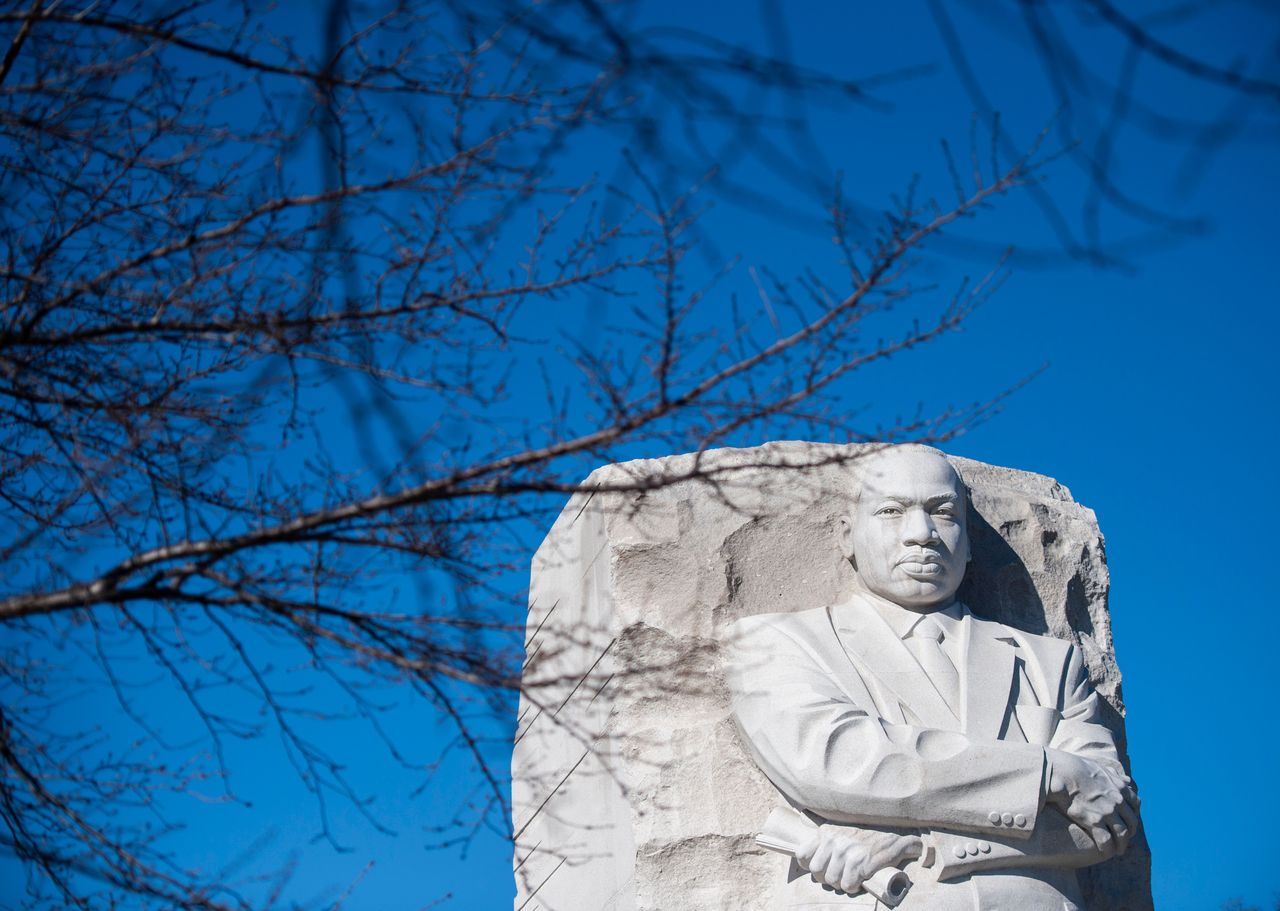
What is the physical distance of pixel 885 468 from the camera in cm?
583

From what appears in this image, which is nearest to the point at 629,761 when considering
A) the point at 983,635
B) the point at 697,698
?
the point at 697,698

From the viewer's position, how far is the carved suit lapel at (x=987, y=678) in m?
5.43

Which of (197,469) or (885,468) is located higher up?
(885,468)

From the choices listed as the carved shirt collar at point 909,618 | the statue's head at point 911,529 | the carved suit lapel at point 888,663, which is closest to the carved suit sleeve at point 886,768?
the carved suit lapel at point 888,663

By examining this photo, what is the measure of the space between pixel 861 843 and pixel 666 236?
244cm

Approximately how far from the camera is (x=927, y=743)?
5.14 meters

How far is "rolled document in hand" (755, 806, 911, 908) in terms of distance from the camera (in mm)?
4980

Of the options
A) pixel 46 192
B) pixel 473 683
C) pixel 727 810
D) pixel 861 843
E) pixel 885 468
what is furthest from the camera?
pixel 885 468

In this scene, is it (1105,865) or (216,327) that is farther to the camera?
(1105,865)

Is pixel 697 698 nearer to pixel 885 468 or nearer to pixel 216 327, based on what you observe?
pixel 885 468

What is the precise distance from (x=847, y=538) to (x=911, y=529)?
1.02 ft

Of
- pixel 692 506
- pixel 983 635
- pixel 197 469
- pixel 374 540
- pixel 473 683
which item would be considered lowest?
pixel 473 683

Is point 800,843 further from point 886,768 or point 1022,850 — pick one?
point 1022,850

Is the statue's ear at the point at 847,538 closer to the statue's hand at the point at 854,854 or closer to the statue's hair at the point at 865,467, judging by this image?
the statue's hair at the point at 865,467
